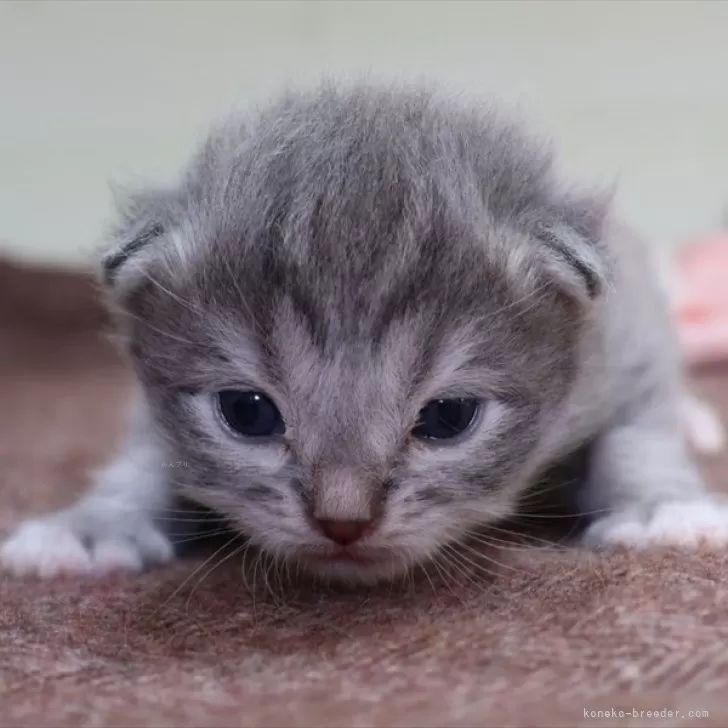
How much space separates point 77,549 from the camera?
140 cm

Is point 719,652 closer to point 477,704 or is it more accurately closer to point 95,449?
point 477,704

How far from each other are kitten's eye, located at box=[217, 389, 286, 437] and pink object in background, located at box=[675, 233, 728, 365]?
2.09 meters

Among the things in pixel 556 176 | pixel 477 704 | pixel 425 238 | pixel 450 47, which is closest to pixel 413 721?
pixel 477 704

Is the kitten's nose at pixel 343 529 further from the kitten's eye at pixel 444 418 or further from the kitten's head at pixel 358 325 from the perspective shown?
the kitten's eye at pixel 444 418

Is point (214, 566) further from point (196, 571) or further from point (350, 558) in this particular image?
point (350, 558)

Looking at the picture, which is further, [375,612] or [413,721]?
[375,612]

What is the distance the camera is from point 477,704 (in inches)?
34.3

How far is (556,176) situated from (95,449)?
1274mm

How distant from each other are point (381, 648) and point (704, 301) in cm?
251

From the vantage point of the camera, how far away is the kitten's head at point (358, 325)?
1106mm

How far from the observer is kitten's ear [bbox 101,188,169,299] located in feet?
4.17

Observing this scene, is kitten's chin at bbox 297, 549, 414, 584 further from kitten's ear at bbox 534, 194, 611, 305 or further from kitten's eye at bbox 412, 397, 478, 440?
kitten's ear at bbox 534, 194, 611, 305

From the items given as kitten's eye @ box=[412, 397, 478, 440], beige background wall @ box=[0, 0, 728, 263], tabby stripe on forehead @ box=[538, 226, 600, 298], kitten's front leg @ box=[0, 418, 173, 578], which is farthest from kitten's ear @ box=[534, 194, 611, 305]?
beige background wall @ box=[0, 0, 728, 263]

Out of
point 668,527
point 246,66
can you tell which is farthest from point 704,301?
point 668,527
